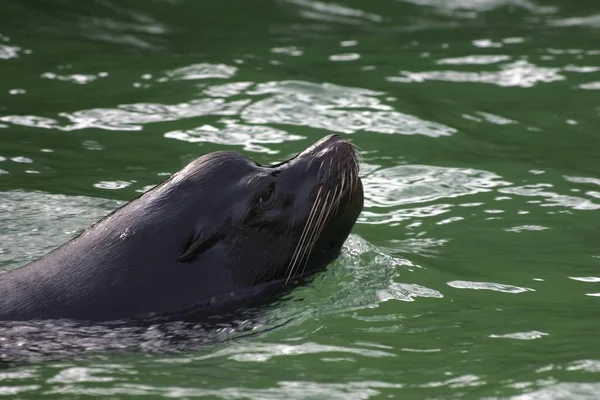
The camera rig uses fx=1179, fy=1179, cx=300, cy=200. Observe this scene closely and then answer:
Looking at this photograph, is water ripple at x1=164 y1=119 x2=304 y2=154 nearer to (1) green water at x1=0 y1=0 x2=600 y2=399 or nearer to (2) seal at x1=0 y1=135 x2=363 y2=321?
(1) green water at x1=0 y1=0 x2=600 y2=399

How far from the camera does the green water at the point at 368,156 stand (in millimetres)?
5895

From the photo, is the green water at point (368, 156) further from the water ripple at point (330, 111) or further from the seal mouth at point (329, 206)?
the seal mouth at point (329, 206)

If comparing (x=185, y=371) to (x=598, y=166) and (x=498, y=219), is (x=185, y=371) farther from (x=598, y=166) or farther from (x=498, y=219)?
(x=598, y=166)

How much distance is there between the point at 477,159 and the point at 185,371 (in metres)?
4.67

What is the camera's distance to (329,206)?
22.8ft

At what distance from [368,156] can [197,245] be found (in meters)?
3.54

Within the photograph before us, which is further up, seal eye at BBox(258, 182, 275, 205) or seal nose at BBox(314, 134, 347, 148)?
seal nose at BBox(314, 134, 347, 148)

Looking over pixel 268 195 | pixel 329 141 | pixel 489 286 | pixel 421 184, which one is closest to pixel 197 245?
pixel 268 195

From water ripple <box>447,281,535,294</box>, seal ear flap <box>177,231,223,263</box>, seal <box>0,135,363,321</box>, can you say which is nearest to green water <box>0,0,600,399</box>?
water ripple <box>447,281,535,294</box>

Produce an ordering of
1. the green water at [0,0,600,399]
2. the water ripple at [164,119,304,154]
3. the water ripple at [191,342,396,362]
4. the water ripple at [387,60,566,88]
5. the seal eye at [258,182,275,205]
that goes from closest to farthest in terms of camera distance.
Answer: the green water at [0,0,600,399] → the water ripple at [191,342,396,362] → the seal eye at [258,182,275,205] → the water ripple at [164,119,304,154] → the water ripple at [387,60,566,88]

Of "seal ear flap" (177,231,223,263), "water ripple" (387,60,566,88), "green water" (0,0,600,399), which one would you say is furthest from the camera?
"water ripple" (387,60,566,88)

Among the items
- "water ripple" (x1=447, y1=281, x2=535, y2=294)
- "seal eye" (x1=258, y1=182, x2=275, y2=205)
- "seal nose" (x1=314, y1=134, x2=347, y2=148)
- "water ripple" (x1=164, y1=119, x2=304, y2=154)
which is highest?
"seal nose" (x1=314, y1=134, x2=347, y2=148)

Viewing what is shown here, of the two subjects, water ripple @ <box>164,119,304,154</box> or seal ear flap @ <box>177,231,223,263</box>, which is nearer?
seal ear flap @ <box>177,231,223,263</box>

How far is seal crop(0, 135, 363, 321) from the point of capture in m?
6.35
